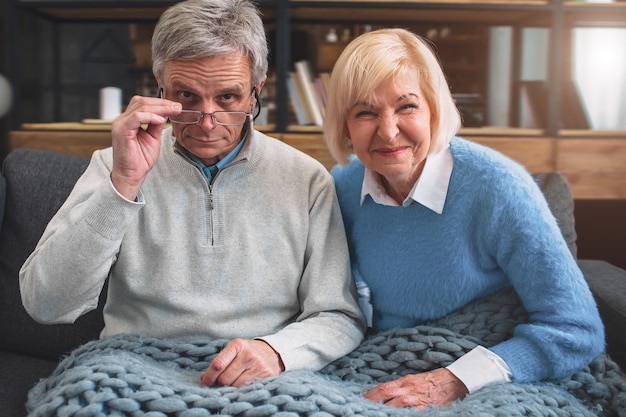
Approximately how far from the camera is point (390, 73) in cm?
130

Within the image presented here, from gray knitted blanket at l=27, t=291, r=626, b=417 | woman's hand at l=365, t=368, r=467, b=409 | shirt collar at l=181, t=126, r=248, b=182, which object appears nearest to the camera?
gray knitted blanket at l=27, t=291, r=626, b=417

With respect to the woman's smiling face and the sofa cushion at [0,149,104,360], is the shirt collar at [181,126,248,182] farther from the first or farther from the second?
the sofa cushion at [0,149,104,360]

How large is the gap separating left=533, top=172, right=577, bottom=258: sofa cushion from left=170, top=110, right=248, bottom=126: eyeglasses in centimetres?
78

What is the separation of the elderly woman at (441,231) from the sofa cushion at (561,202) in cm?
31

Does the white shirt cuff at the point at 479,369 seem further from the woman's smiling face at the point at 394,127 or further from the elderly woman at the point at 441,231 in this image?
the woman's smiling face at the point at 394,127

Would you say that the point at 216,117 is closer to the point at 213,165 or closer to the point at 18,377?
the point at 213,165

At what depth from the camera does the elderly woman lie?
1.26 metres

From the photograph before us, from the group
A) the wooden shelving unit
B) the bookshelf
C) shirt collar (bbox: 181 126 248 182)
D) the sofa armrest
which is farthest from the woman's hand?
the bookshelf

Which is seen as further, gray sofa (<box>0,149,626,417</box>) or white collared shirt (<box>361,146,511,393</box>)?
gray sofa (<box>0,149,626,417</box>)


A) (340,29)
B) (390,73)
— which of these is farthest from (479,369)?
(340,29)

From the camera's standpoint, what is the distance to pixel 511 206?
129 centimetres

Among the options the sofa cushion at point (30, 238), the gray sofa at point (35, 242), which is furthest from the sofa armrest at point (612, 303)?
the sofa cushion at point (30, 238)

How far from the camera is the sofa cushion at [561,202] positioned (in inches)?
64.0

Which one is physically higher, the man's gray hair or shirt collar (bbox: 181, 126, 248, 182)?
the man's gray hair
